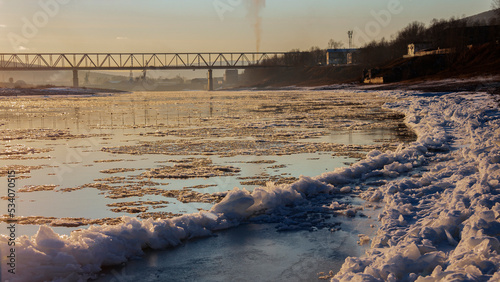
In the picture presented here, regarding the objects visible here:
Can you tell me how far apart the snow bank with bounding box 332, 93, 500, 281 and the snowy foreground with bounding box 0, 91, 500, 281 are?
1cm

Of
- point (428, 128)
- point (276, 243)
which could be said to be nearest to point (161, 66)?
point (428, 128)

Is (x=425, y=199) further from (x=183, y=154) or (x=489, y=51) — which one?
(x=489, y=51)

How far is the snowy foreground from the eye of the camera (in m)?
4.34

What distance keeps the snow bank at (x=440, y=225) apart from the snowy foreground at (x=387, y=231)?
1 centimetres

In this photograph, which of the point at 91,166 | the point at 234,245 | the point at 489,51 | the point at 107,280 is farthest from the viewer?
the point at 489,51

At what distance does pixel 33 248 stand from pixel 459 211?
14.6 ft

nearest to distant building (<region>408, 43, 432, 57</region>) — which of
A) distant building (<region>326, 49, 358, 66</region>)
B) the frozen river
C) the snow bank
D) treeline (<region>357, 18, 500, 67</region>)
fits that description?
treeline (<region>357, 18, 500, 67</region>)

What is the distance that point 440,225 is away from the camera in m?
5.43

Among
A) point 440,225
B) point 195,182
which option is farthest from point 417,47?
point 440,225

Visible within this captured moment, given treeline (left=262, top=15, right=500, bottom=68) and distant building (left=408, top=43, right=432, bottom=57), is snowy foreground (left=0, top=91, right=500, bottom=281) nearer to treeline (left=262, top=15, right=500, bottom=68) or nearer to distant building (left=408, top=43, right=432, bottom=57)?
treeline (left=262, top=15, right=500, bottom=68)

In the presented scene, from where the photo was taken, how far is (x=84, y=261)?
4844 mm

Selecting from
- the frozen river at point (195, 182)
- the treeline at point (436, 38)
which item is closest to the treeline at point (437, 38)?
the treeline at point (436, 38)

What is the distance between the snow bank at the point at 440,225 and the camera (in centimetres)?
420

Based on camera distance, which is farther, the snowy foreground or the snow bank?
the snowy foreground
